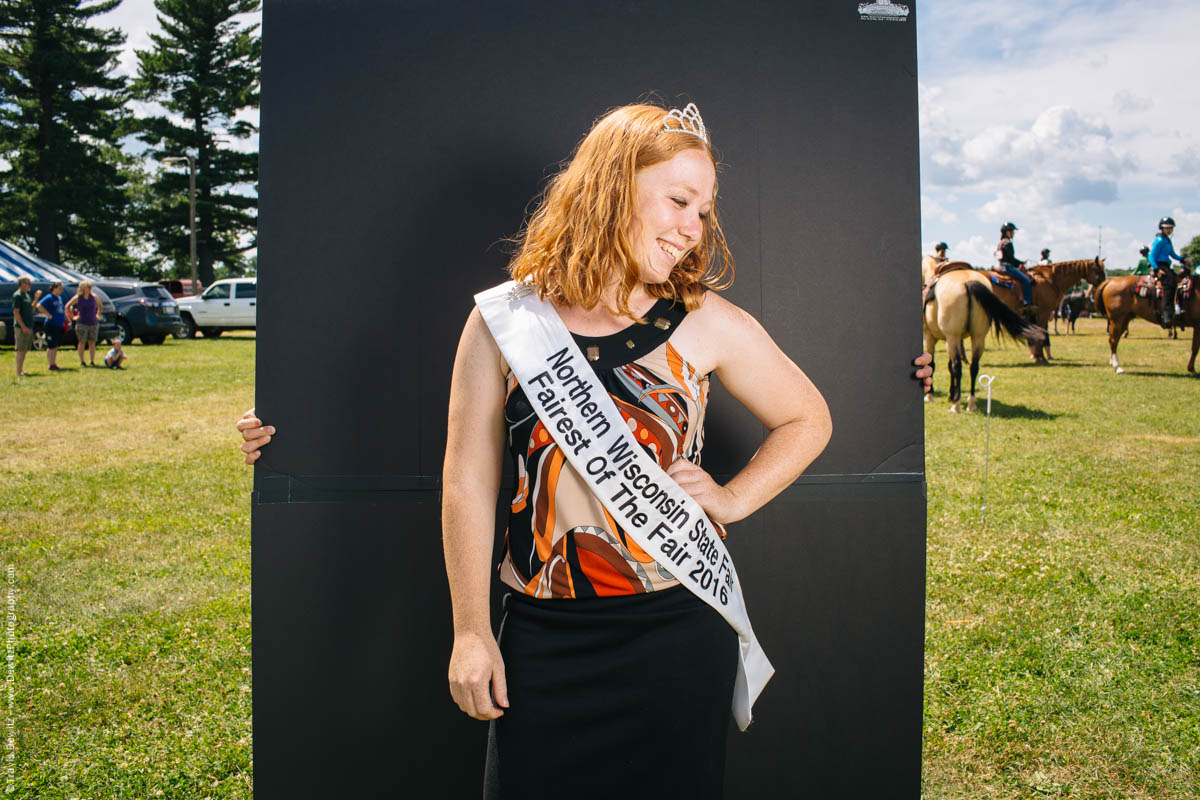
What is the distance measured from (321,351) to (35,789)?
6.27ft

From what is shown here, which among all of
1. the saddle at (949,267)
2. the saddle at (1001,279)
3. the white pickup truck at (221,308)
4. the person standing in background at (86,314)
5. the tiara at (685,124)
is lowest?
the tiara at (685,124)

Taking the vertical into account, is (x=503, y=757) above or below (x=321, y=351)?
below

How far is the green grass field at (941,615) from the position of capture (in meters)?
2.95

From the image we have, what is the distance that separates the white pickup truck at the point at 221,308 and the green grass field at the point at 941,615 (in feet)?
54.9

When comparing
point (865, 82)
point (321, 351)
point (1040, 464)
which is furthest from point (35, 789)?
point (1040, 464)

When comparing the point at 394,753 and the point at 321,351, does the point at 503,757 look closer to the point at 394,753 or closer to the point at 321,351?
the point at 394,753

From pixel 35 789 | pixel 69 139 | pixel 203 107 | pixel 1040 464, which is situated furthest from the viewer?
pixel 203 107

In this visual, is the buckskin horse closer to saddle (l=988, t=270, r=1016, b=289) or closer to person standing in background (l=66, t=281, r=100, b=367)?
saddle (l=988, t=270, r=1016, b=289)

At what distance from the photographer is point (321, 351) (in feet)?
7.19

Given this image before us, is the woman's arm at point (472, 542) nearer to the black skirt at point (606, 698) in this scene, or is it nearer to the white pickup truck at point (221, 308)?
the black skirt at point (606, 698)

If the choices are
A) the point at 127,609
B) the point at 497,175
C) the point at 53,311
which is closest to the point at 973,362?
the point at 127,609

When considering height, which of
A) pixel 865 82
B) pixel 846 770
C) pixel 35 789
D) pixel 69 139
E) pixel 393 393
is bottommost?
pixel 35 789

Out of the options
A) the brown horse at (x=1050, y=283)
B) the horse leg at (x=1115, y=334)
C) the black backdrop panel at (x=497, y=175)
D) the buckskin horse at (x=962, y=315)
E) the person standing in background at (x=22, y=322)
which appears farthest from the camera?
the brown horse at (x=1050, y=283)

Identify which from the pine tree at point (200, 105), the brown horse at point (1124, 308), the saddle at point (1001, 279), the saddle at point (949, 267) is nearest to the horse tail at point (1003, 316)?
the saddle at point (949, 267)
